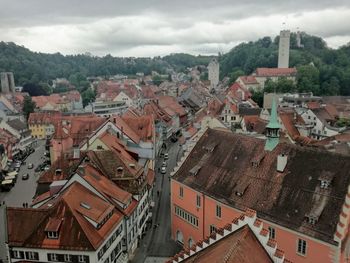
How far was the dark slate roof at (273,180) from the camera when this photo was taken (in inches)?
1254

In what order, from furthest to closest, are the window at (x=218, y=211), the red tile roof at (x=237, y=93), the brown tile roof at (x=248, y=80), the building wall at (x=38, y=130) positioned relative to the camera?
the brown tile roof at (x=248, y=80)
the red tile roof at (x=237, y=93)
the building wall at (x=38, y=130)
the window at (x=218, y=211)

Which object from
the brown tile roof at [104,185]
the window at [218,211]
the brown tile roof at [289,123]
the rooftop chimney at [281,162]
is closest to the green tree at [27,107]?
the brown tile roof at [289,123]

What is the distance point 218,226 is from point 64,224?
16.6 m

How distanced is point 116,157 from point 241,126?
47.9 m

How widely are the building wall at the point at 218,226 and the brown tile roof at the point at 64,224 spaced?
10.5 metres

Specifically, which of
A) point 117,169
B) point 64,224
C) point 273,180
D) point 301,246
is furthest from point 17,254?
point 301,246

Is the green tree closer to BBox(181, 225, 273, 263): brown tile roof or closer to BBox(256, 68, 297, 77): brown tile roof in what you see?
BBox(256, 68, 297, 77): brown tile roof

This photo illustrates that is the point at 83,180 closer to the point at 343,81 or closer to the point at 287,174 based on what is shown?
the point at 287,174

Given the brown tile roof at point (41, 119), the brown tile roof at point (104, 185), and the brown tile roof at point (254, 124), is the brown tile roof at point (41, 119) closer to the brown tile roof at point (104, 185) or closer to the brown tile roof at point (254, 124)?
the brown tile roof at point (254, 124)

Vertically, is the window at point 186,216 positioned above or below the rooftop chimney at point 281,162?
below

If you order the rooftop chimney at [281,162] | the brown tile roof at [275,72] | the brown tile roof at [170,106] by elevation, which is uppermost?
the brown tile roof at [275,72]

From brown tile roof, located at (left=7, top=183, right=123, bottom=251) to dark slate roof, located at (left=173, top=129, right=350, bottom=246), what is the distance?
12534 millimetres

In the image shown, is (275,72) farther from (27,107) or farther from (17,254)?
(17,254)

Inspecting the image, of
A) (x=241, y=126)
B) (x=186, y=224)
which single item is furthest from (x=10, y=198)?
(x=241, y=126)
